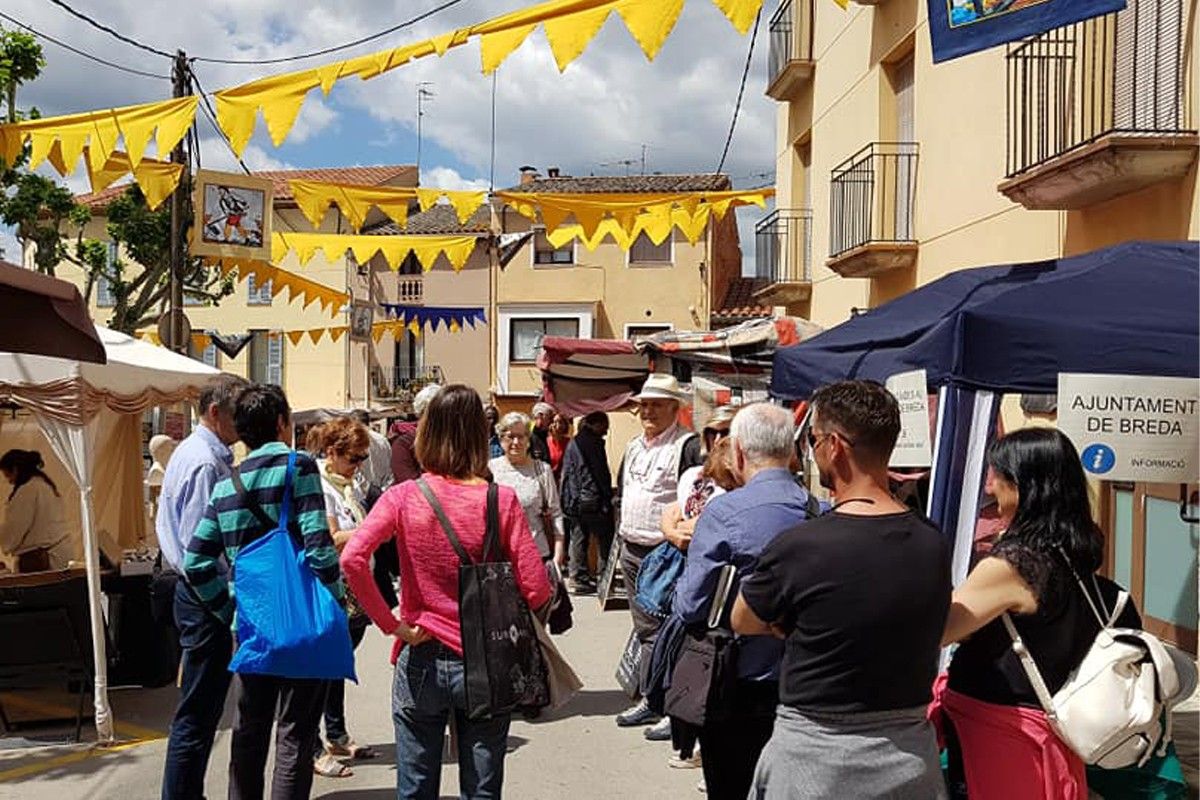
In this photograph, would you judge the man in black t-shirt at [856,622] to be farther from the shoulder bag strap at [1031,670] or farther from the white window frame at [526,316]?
the white window frame at [526,316]

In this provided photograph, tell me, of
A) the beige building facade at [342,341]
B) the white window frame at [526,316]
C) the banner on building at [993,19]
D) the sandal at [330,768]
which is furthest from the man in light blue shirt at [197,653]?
the beige building facade at [342,341]

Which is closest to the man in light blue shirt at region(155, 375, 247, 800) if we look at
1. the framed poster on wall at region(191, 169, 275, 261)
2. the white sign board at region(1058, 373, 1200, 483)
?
the white sign board at region(1058, 373, 1200, 483)

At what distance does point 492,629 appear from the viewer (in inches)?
146

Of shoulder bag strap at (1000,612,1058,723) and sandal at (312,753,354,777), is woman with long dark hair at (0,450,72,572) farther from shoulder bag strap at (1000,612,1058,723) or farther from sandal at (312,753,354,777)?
shoulder bag strap at (1000,612,1058,723)

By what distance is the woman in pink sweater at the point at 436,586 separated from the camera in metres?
3.73

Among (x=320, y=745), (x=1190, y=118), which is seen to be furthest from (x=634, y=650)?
(x=1190, y=118)

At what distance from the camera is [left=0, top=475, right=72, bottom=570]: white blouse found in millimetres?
8203

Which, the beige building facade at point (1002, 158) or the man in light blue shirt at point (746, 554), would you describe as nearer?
the man in light blue shirt at point (746, 554)

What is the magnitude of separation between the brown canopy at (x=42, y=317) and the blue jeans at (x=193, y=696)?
49.9 inches

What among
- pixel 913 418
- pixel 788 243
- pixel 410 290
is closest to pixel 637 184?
pixel 410 290

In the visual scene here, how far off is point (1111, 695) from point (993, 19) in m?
3.22

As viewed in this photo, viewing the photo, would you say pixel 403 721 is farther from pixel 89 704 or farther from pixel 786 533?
pixel 89 704

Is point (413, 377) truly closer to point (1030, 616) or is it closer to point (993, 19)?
point (993, 19)

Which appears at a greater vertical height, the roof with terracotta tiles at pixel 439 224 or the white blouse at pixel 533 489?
the roof with terracotta tiles at pixel 439 224
